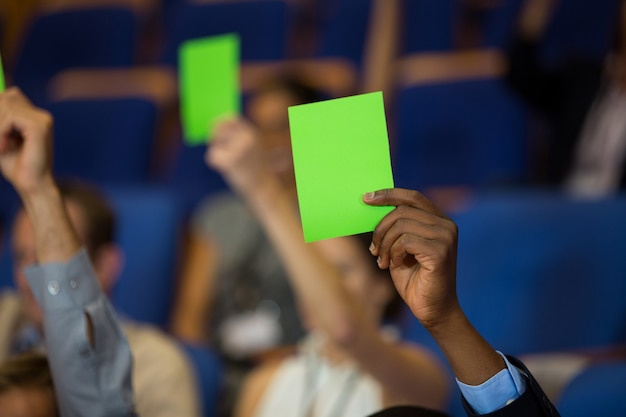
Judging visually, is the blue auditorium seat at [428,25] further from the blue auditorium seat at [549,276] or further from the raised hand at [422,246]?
the raised hand at [422,246]

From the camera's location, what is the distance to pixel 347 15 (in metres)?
3.43

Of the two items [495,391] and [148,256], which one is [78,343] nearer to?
[495,391]

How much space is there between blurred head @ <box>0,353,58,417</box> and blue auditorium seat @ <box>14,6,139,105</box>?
2.44 metres

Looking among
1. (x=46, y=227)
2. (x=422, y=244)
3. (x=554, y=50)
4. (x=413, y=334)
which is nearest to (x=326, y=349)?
(x=413, y=334)

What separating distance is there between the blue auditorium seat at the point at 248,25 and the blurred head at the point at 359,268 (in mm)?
1764

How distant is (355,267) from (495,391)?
0.84m

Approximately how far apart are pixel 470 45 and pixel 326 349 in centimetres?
223

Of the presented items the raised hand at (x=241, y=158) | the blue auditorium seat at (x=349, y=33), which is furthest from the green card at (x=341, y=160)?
the blue auditorium seat at (x=349, y=33)

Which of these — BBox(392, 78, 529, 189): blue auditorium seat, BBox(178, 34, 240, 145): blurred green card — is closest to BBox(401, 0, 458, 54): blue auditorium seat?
BBox(392, 78, 529, 189): blue auditorium seat

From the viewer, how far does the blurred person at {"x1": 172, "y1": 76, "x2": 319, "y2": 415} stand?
228 centimetres

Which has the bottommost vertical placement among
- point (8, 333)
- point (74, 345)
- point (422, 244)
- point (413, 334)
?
point (413, 334)

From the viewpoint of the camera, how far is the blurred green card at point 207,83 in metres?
1.71

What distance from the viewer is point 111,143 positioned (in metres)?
3.05

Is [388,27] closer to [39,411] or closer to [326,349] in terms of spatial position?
[326,349]
